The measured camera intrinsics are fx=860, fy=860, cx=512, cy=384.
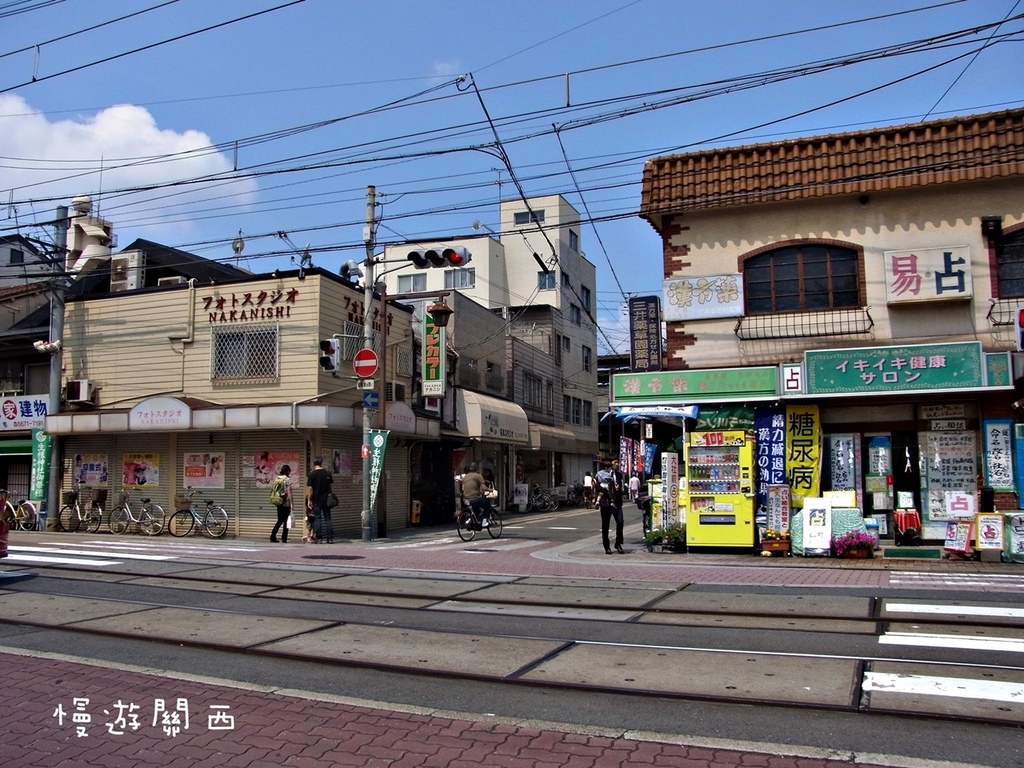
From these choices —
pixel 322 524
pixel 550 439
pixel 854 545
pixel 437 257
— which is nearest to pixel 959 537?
pixel 854 545

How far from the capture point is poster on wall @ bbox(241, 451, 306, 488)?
70.7 ft

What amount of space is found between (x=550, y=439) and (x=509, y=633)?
1140 inches

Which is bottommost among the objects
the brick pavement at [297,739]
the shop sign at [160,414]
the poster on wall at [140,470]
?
the brick pavement at [297,739]

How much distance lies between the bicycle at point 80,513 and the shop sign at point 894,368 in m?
18.2

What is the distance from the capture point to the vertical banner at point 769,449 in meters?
16.7

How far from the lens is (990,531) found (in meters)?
14.2

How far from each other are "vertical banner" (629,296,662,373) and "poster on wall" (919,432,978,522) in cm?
539

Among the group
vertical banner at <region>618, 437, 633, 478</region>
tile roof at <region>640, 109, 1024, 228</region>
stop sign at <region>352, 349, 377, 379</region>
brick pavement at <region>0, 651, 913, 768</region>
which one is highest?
tile roof at <region>640, 109, 1024, 228</region>

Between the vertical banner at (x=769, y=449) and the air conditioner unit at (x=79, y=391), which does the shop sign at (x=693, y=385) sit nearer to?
the vertical banner at (x=769, y=449)

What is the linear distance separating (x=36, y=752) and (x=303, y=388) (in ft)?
54.4

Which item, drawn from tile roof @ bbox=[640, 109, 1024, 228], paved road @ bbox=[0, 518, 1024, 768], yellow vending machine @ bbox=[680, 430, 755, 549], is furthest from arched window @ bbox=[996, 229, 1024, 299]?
paved road @ bbox=[0, 518, 1024, 768]

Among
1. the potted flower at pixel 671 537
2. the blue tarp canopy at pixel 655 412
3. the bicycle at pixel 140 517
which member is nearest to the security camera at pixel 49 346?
the bicycle at pixel 140 517

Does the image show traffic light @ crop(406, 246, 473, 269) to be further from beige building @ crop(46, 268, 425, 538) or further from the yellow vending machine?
the yellow vending machine

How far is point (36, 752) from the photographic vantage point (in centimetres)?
516
